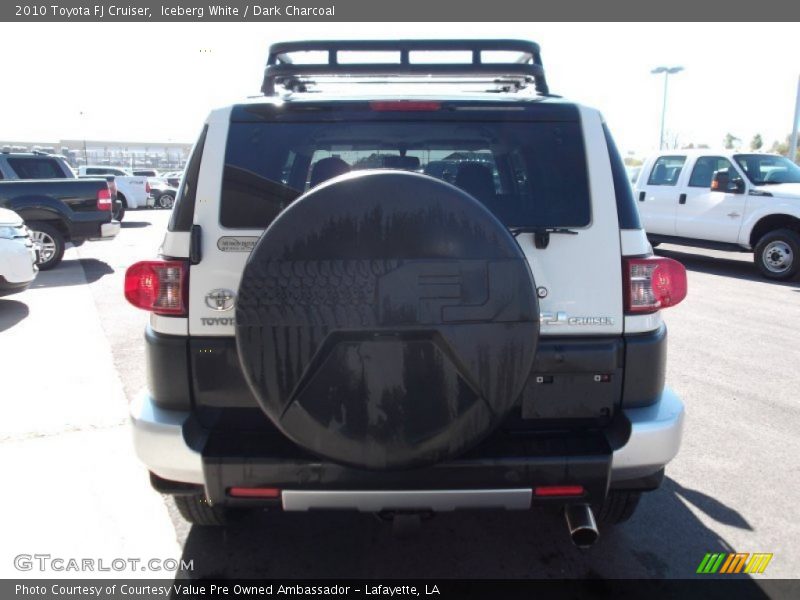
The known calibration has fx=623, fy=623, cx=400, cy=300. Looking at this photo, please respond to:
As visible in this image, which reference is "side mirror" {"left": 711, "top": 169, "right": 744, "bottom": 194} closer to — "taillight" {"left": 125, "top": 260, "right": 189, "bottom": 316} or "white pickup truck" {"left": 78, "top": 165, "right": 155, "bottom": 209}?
"taillight" {"left": 125, "top": 260, "right": 189, "bottom": 316}

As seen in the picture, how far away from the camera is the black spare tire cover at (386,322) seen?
197cm

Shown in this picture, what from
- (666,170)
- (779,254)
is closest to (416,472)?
(779,254)

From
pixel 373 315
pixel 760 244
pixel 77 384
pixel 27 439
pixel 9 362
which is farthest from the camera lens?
pixel 760 244

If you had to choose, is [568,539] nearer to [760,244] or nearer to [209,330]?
[209,330]

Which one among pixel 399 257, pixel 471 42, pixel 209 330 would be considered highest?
pixel 471 42

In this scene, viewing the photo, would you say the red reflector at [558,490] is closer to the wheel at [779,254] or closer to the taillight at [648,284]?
the taillight at [648,284]

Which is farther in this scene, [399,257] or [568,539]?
[568,539]

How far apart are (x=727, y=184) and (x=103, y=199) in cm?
1097

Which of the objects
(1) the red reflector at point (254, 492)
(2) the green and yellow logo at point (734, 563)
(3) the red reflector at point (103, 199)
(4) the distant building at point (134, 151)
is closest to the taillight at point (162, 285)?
(1) the red reflector at point (254, 492)

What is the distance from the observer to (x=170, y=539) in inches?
115

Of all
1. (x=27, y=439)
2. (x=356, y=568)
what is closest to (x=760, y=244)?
(x=356, y=568)

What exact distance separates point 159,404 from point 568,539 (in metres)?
1.96

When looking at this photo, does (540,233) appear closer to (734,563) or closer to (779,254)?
(734,563)

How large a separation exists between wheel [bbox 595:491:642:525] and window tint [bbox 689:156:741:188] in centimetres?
979
